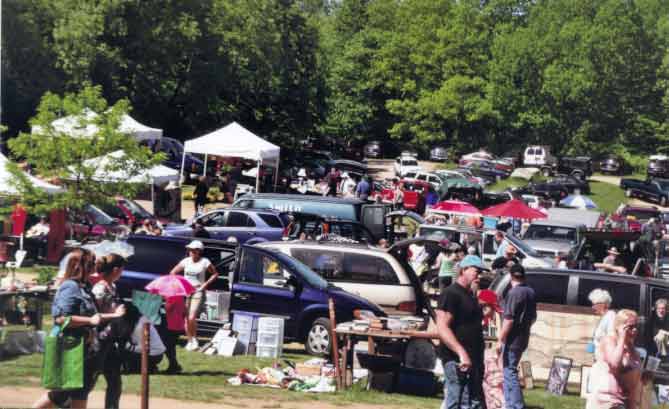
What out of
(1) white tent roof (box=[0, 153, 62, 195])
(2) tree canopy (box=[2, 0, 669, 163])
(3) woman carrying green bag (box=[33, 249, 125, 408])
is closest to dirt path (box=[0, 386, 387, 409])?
(3) woman carrying green bag (box=[33, 249, 125, 408])

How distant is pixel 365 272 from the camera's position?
52.9 feet

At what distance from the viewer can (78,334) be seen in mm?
7926

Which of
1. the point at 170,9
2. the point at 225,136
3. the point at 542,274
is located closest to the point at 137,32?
the point at 170,9

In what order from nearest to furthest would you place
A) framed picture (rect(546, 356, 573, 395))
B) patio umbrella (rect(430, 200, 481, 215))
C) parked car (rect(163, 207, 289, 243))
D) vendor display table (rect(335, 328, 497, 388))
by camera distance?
1. vendor display table (rect(335, 328, 497, 388))
2. framed picture (rect(546, 356, 573, 395))
3. parked car (rect(163, 207, 289, 243))
4. patio umbrella (rect(430, 200, 481, 215))

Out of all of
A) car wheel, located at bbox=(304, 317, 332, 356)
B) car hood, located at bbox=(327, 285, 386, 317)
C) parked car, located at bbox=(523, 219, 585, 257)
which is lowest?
car wheel, located at bbox=(304, 317, 332, 356)

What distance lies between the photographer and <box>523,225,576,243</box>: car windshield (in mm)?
26584

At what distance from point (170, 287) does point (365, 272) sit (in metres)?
4.23

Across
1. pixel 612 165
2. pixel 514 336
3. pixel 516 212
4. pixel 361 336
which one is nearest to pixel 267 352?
pixel 361 336

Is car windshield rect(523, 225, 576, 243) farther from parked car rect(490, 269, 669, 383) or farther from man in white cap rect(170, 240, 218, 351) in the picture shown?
man in white cap rect(170, 240, 218, 351)

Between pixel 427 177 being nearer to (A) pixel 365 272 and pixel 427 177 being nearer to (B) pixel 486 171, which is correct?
(B) pixel 486 171

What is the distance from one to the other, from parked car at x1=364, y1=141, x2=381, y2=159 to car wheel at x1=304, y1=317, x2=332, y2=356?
36877mm

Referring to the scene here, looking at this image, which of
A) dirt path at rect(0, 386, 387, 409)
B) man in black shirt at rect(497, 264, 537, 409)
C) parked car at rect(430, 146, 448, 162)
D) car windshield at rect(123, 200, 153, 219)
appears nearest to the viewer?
dirt path at rect(0, 386, 387, 409)

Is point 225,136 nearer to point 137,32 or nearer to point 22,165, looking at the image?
point 137,32

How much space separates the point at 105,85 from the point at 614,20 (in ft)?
56.2
